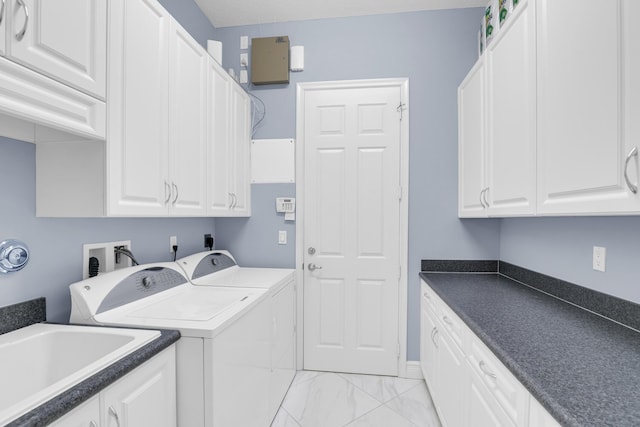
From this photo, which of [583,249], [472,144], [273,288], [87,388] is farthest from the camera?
[472,144]

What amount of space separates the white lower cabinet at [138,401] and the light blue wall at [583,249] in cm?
185

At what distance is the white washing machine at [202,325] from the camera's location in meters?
1.19

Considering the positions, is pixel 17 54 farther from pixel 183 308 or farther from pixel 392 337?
pixel 392 337

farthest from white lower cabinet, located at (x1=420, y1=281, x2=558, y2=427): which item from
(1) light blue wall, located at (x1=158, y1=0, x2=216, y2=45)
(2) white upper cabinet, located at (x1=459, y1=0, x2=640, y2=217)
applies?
(1) light blue wall, located at (x1=158, y1=0, x2=216, y2=45)

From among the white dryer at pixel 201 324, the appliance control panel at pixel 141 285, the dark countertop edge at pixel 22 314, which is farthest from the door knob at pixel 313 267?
the dark countertop edge at pixel 22 314

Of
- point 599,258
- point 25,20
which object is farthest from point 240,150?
point 599,258

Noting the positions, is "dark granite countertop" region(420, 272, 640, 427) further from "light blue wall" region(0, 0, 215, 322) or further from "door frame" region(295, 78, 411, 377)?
"light blue wall" region(0, 0, 215, 322)

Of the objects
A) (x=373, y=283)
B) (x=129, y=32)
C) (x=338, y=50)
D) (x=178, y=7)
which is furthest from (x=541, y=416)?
(x=178, y=7)

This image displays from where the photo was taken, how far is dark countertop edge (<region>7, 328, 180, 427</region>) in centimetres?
67

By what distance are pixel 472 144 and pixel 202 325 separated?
1.98 m

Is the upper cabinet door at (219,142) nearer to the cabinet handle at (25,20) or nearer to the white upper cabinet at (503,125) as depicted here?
the cabinet handle at (25,20)

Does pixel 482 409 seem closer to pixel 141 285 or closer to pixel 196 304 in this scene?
pixel 196 304

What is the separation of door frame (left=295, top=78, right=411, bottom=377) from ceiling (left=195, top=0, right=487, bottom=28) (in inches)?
22.0

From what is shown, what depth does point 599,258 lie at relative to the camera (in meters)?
1.37
